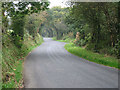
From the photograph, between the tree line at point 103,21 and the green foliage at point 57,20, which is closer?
the tree line at point 103,21

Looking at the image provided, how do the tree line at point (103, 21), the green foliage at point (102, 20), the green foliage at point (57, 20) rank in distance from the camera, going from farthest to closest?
the green foliage at point (57, 20) → the green foliage at point (102, 20) → the tree line at point (103, 21)

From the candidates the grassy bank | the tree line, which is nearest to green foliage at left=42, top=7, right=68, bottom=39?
the tree line

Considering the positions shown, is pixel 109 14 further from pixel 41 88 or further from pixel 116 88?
pixel 41 88

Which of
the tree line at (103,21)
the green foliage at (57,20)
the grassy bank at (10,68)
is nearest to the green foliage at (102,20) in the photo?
the tree line at (103,21)

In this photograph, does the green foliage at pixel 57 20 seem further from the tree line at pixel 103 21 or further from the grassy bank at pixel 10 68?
the grassy bank at pixel 10 68

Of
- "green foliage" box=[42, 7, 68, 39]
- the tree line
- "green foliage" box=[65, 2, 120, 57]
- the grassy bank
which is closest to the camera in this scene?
the grassy bank

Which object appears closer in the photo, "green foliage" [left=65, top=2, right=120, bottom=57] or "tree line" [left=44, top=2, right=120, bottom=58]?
"tree line" [left=44, top=2, right=120, bottom=58]

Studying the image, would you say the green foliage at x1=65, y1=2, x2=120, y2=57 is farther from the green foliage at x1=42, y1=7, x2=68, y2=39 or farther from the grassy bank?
the green foliage at x1=42, y1=7, x2=68, y2=39

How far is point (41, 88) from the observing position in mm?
6828

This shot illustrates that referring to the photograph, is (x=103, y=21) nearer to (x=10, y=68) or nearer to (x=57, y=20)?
(x=10, y=68)

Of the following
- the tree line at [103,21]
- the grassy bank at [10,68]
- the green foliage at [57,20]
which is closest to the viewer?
the grassy bank at [10,68]

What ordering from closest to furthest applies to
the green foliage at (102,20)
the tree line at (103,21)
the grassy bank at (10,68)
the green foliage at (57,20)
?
1. the grassy bank at (10,68)
2. the tree line at (103,21)
3. the green foliage at (102,20)
4. the green foliage at (57,20)

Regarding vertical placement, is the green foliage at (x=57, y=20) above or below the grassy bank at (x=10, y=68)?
above

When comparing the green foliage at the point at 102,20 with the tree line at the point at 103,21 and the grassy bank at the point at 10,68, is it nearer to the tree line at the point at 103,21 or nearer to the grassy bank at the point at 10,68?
the tree line at the point at 103,21
